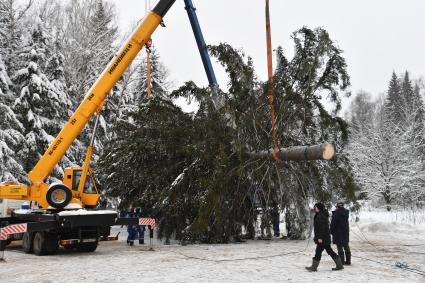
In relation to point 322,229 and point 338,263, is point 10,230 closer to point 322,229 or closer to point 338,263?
point 322,229

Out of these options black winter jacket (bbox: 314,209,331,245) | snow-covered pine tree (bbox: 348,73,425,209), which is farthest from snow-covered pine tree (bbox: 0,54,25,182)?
snow-covered pine tree (bbox: 348,73,425,209)

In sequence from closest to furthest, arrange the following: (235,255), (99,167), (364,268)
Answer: (364,268), (235,255), (99,167)

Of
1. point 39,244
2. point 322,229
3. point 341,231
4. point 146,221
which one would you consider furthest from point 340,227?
point 39,244

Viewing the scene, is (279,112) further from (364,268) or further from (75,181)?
(75,181)

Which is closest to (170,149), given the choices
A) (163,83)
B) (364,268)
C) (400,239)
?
(364,268)

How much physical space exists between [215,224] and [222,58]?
484 centimetres

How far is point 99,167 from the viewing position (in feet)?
57.8

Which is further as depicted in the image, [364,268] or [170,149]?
[170,149]

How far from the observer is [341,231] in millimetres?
9664

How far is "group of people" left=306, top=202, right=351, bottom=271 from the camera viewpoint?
8.89 m

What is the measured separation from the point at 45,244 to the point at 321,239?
279 inches

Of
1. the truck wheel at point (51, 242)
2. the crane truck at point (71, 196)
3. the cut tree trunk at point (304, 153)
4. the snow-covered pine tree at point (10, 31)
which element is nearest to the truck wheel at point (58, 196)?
the crane truck at point (71, 196)

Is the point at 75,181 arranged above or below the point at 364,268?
above

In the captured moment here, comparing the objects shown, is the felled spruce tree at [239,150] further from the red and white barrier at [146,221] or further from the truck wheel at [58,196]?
the truck wheel at [58,196]
